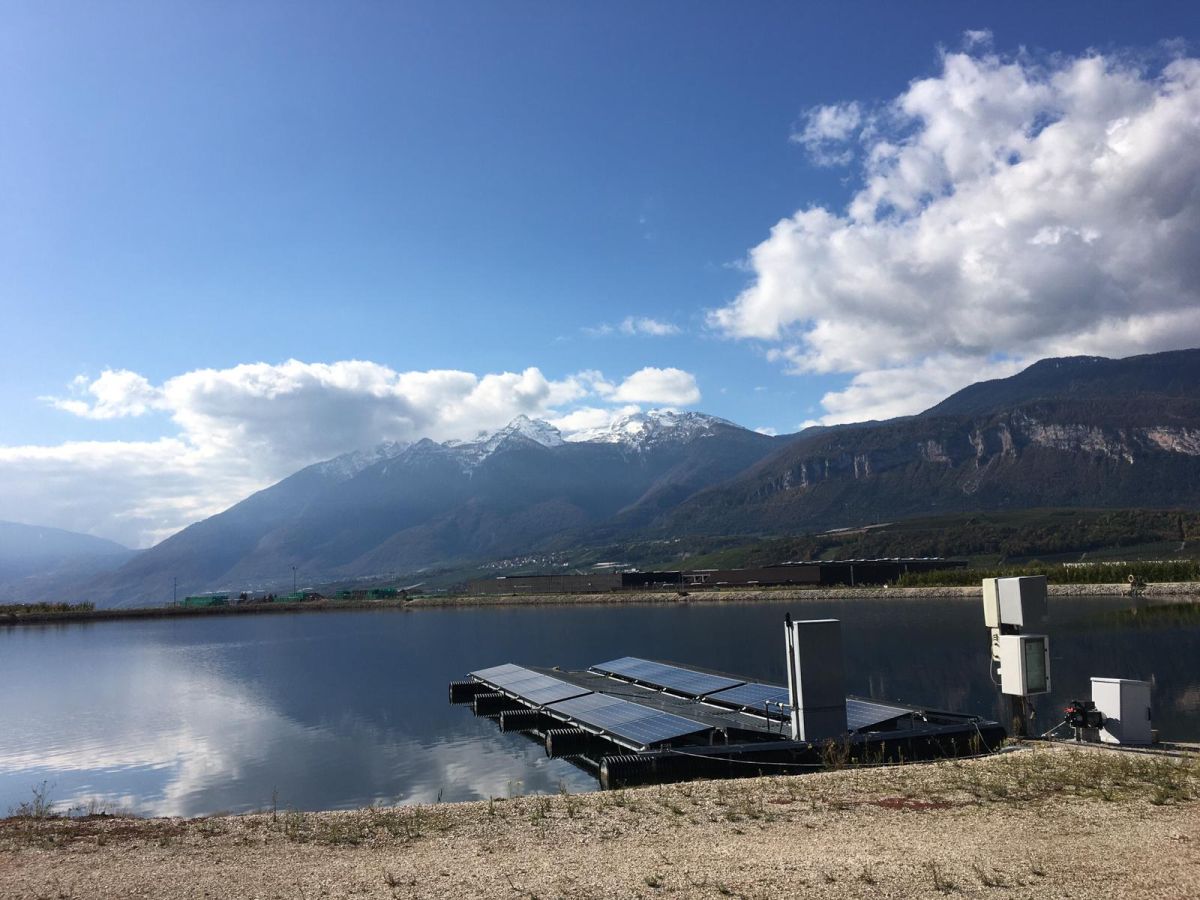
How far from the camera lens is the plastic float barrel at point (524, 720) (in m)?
35.5

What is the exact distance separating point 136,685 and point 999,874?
59.5 m

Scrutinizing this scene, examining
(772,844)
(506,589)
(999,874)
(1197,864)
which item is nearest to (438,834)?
(772,844)

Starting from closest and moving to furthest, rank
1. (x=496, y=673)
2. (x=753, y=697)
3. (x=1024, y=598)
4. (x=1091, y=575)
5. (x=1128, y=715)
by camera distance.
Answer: (x=1024, y=598) < (x=1128, y=715) < (x=753, y=697) < (x=496, y=673) < (x=1091, y=575)

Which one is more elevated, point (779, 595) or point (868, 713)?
point (868, 713)

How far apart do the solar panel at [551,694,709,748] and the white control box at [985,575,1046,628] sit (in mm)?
9702

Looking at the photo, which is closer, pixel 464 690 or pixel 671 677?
pixel 671 677

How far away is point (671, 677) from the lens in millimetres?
38531

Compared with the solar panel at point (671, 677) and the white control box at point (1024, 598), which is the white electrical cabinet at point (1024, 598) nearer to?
the white control box at point (1024, 598)

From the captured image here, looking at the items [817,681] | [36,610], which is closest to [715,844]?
[817,681]

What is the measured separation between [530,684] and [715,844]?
1112 inches

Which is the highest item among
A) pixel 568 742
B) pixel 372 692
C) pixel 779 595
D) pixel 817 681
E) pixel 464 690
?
pixel 817 681

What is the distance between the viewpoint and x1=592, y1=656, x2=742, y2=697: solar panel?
34.9 metres

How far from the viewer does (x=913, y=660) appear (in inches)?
1916

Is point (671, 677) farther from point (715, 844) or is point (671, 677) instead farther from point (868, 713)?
point (715, 844)
